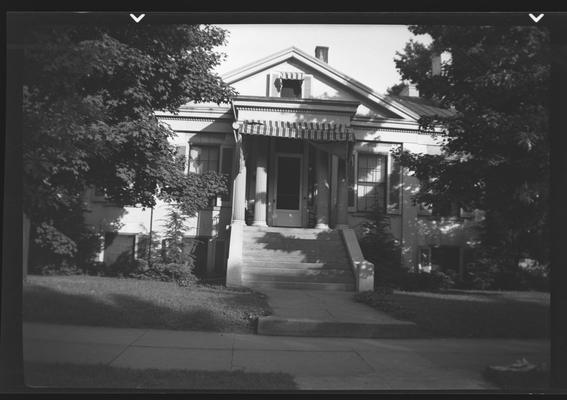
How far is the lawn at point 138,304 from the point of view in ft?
12.2

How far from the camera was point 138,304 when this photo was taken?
5.03 m

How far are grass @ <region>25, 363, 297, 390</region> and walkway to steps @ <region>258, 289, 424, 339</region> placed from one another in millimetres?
1018

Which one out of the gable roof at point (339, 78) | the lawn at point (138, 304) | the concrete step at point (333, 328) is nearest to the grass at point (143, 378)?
the lawn at point (138, 304)

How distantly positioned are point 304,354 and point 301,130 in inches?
195

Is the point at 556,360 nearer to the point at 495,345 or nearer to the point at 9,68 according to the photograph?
the point at 495,345

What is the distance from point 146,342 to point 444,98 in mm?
4779

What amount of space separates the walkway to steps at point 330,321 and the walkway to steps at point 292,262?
0.68 metres

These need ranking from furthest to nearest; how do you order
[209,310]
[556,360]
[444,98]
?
1. [444,98]
2. [209,310]
3. [556,360]

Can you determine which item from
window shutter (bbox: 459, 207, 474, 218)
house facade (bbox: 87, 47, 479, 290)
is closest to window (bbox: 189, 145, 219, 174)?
house facade (bbox: 87, 47, 479, 290)

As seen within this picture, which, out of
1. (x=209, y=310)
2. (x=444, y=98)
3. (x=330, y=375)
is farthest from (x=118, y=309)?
(x=444, y=98)

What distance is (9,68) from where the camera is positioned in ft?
11.1

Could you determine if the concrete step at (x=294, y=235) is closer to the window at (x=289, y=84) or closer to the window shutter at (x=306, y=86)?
the window at (x=289, y=84)

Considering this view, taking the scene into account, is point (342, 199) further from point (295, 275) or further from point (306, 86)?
point (306, 86)

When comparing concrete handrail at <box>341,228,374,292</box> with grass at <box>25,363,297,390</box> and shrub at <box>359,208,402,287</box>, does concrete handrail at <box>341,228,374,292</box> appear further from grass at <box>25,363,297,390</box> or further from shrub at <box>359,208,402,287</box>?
grass at <box>25,363,297,390</box>
